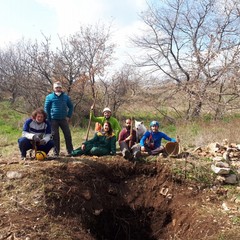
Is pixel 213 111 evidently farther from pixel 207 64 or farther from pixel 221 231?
pixel 221 231

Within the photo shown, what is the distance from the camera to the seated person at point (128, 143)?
5597mm

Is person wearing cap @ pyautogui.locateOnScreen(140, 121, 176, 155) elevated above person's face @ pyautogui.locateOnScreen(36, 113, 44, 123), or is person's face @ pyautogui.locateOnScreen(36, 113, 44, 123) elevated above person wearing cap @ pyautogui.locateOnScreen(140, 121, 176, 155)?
person's face @ pyautogui.locateOnScreen(36, 113, 44, 123)

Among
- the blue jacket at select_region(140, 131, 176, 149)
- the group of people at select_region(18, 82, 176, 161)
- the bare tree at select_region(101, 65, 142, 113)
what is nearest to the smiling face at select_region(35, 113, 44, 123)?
the group of people at select_region(18, 82, 176, 161)

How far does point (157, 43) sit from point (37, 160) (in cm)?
1578

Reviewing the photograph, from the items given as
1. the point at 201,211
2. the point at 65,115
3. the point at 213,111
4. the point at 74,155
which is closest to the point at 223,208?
the point at 201,211

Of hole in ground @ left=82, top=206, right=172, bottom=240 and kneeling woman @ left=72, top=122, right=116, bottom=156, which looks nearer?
hole in ground @ left=82, top=206, right=172, bottom=240

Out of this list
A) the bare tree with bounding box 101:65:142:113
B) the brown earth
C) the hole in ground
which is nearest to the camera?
the brown earth

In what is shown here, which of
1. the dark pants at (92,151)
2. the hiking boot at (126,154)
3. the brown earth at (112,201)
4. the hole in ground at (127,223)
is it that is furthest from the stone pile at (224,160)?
the dark pants at (92,151)

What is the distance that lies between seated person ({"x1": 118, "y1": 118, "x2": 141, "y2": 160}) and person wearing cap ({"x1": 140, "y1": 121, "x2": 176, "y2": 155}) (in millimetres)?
259

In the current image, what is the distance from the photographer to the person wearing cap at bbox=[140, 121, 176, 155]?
19.8 feet

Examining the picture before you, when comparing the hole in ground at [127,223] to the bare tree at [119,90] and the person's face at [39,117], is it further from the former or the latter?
the bare tree at [119,90]

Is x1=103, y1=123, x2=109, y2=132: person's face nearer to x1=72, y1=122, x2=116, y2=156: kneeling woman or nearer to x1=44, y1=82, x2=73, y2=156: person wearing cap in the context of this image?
x1=72, y1=122, x2=116, y2=156: kneeling woman

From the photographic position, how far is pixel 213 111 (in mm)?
12352

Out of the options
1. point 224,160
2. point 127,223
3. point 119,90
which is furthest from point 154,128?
point 119,90
